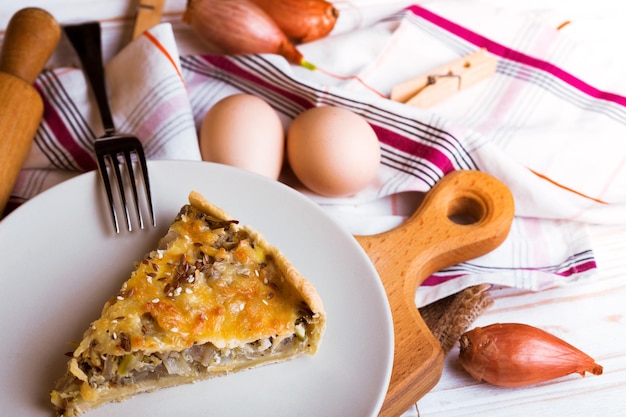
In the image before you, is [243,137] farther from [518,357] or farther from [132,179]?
[518,357]

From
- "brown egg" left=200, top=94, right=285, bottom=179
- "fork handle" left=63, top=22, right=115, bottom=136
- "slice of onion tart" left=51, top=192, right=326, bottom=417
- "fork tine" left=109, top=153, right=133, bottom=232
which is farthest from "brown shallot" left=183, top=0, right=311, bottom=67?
"slice of onion tart" left=51, top=192, right=326, bottom=417

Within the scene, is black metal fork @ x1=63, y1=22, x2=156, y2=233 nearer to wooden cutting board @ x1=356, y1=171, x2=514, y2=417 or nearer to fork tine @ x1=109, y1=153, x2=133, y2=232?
fork tine @ x1=109, y1=153, x2=133, y2=232

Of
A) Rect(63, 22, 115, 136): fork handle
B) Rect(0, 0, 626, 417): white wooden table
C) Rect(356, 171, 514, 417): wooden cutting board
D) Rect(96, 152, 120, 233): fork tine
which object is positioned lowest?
Rect(0, 0, 626, 417): white wooden table

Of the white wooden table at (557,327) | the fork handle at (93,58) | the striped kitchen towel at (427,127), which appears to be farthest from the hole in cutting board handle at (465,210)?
the fork handle at (93,58)

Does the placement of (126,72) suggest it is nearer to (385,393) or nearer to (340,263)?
(340,263)

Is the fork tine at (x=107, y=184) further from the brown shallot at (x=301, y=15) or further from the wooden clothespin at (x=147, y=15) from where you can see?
the brown shallot at (x=301, y=15)

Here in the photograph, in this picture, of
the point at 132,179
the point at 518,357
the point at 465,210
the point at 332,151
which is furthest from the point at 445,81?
the point at 132,179

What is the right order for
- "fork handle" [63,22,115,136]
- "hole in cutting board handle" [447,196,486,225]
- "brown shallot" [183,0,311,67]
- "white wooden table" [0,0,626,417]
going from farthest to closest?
"brown shallot" [183,0,311,67] < "fork handle" [63,22,115,136] < "hole in cutting board handle" [447,196,486,225] < "white wooden table" [0,0,626,417]
